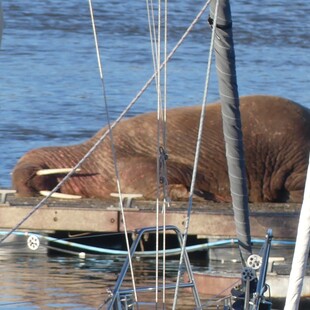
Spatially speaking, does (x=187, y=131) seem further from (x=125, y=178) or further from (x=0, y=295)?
(x=0, y=295)

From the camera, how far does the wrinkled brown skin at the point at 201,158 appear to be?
12141 millimetres

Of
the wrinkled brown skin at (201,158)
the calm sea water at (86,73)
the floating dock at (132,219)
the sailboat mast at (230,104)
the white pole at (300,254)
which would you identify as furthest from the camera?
the wrinkled brown skin at (201,158)

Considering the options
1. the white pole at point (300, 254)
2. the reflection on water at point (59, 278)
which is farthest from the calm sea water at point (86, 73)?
the white pole at point (300, 254)

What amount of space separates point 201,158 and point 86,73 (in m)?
9.59

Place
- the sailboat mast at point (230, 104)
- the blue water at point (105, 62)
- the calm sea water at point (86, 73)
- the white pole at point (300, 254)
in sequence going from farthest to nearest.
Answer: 1. the blue water at point (105, 62)
2. the calm sea water at point (86, 73)
3. the sailboat mast at point (230, 104)
4. the white pole at point (300, 254)

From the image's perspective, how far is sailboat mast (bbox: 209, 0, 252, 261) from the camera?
22.2 feet

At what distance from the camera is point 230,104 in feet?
22.4

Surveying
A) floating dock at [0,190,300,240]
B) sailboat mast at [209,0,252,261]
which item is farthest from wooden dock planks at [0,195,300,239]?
sailboat mast at [209,0,252,261]

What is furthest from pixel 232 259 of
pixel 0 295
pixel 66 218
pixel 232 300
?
pixel 232 300

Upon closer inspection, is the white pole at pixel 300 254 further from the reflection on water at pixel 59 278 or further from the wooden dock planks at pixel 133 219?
the wooden dock planks at pixel 133 219

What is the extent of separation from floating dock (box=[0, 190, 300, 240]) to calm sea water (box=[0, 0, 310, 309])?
0.30m

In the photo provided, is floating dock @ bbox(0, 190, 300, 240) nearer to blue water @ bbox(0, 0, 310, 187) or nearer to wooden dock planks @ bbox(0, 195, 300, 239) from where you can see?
wooden dock planks @ bbox(0, 195, 300, 239)

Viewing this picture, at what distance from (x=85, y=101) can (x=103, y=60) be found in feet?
15.4

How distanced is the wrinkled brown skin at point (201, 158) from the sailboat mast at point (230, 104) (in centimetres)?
494
